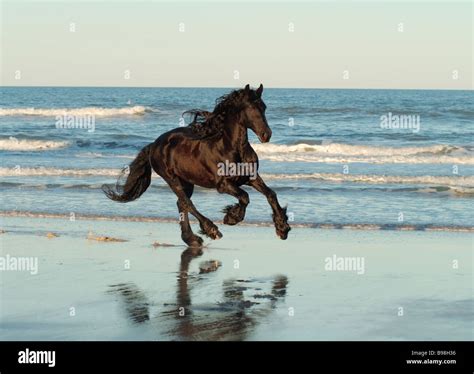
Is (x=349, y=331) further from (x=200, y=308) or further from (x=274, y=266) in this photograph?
(x=274, y=266)

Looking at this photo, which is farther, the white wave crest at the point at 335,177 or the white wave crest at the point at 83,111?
the white wave crest at the point at 83,111

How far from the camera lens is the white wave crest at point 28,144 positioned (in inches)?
1476

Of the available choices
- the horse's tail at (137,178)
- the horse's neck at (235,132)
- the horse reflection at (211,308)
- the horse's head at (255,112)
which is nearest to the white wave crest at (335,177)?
the horse's tail at (137,178)

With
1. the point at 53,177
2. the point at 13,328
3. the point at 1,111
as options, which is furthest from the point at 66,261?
the point at 1,111

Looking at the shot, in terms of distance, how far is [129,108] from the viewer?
54562mm

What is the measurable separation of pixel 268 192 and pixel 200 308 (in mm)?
2639

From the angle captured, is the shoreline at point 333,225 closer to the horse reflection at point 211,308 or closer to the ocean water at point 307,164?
the ocean water at point 307,164

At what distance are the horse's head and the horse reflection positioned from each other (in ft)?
5.80

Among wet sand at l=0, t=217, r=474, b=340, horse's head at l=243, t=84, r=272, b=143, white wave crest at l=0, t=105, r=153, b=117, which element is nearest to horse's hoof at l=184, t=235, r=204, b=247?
wet sand at l=0, t=217, r=474, b=340

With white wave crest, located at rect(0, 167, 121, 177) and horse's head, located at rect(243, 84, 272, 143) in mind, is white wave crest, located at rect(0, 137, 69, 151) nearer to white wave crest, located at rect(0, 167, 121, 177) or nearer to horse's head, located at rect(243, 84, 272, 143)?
white wave crest, located at rect(0, 167, 121, 177)

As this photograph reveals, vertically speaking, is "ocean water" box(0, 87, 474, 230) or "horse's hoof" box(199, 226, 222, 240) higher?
"horse's hoof" box(199, 226, 222, 240)

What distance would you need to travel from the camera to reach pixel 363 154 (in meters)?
34.6

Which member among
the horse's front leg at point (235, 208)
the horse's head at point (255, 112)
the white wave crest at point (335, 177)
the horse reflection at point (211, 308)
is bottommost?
the white wave crest at point (335, 177)

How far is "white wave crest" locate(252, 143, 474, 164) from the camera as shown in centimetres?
3156
